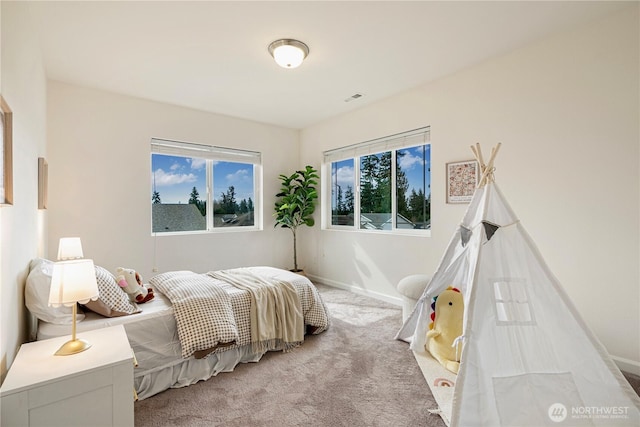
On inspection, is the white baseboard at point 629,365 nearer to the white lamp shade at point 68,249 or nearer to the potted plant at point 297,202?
the potted plant at point 297,202

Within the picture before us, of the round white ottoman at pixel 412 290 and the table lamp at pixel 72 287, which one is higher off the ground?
the table lamp at pixel 72 287

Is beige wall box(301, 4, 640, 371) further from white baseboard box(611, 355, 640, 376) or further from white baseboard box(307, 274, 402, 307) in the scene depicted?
white baseboard box(307, 274, 402, 307)

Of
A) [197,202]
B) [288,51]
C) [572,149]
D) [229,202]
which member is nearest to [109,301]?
[288,51]

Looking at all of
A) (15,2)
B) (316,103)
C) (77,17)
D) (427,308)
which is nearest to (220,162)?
(316,103)

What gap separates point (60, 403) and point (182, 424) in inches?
27.7

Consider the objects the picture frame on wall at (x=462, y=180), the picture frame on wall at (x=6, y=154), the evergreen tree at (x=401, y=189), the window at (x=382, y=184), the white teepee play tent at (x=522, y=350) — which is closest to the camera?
the picture frame on wall at (x=6, y=154)

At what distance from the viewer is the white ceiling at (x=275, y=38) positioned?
216 centimetres

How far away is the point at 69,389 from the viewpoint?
1.32 metres

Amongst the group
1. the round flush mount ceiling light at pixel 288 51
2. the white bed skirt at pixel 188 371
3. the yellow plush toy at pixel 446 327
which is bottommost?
the white bed skirt at pixel 188 371

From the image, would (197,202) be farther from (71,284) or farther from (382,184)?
(71,284)

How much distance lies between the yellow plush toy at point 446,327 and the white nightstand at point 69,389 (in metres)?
2.08

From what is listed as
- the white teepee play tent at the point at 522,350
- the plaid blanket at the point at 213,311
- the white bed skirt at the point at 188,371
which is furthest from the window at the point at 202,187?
the white teepee play tent at the point at 522,350

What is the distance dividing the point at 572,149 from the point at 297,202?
11.1ft

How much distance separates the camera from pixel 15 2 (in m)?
1.67
